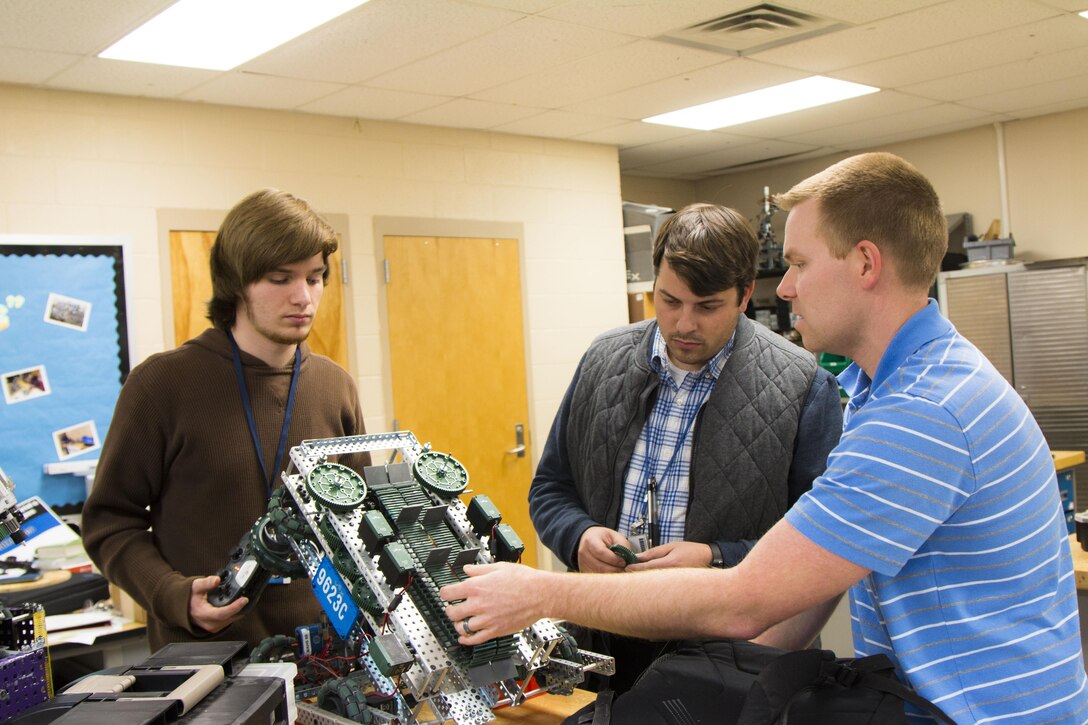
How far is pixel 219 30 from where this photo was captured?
346cm


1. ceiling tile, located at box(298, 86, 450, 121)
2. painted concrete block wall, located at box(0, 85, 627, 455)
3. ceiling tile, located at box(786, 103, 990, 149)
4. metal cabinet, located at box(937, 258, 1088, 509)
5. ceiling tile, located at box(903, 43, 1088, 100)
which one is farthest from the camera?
ceiling tile, located at box(786, 103, 990, 149)

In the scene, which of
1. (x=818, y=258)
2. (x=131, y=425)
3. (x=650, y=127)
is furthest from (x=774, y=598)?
(x=650, y=127)

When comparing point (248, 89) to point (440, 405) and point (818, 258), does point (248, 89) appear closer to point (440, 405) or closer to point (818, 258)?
point (440, 405)

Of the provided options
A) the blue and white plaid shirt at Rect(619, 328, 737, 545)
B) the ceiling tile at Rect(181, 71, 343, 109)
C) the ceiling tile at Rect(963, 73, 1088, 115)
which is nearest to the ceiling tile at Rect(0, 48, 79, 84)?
the ceiling tile at Rect(181, 71, 343, 109)

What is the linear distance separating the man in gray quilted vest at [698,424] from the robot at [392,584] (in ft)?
1.48

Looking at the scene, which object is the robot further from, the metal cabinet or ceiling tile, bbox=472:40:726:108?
the metal cabinet

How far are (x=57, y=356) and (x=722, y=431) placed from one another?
9.88 ft

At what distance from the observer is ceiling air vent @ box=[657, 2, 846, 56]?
145 inches

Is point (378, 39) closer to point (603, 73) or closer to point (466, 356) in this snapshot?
point (603, 73)

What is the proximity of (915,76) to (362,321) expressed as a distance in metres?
3.00

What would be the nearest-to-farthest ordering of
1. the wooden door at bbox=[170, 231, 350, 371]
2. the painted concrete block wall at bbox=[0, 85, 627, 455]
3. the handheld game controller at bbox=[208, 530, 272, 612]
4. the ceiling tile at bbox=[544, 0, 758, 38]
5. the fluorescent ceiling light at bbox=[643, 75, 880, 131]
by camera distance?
the handheld game controller at bbox=[208, 530, 272, 612]
the ceiling tile at bbox=[544, 0, 758, 38]
the painted concrete block wall at bbox=[0, 85, 627, 455]
the wooden door at bbox=[170, 231, 350, 371]
the fluorescent ceiling light at bbox=[643, 75, 880, 131]

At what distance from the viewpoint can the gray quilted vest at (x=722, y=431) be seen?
2.00 meters

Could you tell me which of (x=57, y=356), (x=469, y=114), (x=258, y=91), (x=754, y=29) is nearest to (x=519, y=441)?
(x=469, y=114)

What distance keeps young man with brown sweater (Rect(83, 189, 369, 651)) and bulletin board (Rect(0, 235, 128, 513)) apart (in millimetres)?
2145
